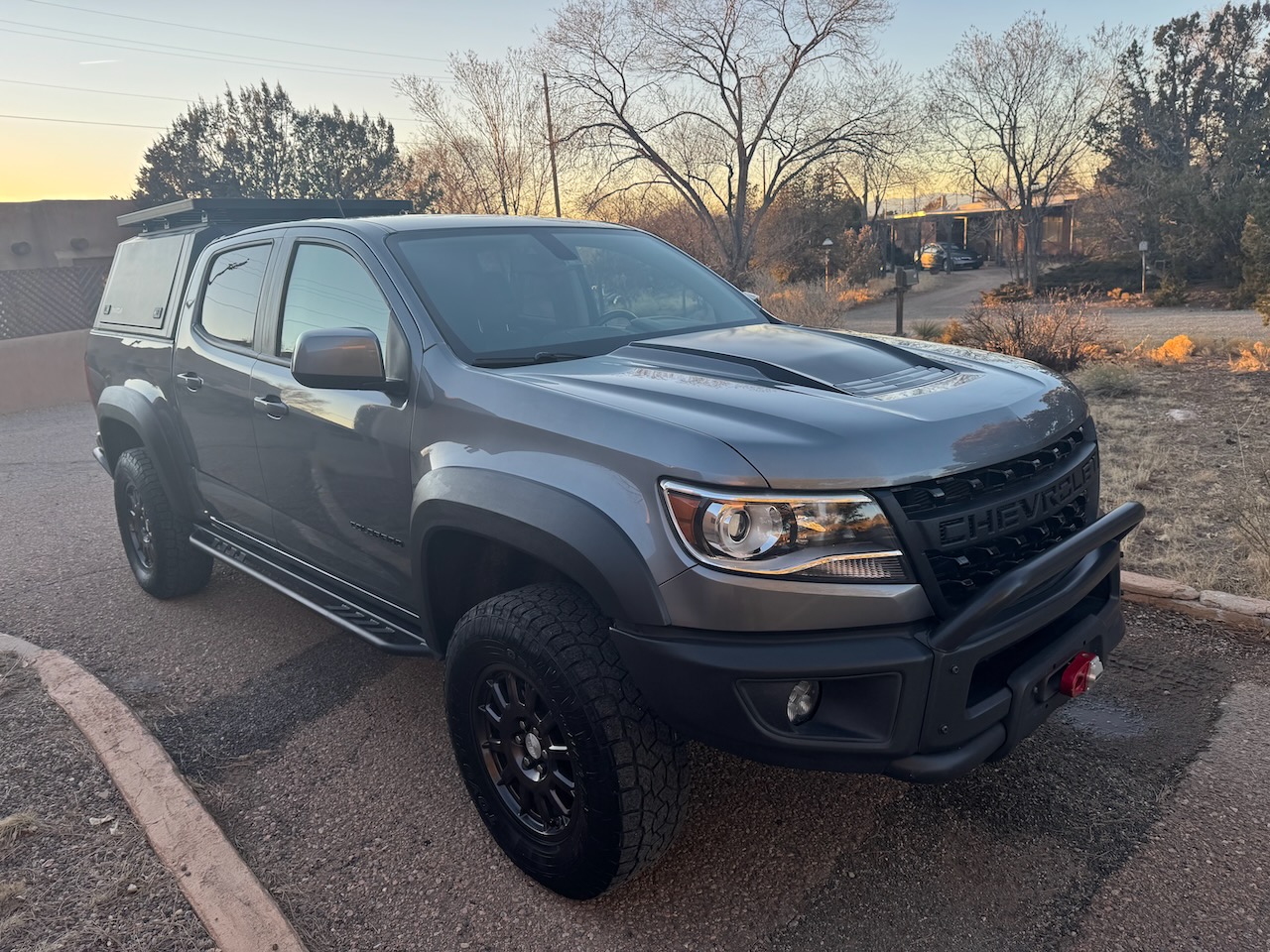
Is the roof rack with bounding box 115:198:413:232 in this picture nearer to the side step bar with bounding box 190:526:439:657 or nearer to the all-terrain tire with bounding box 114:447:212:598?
the all-terrain tire with bounding box 114:447:212:598

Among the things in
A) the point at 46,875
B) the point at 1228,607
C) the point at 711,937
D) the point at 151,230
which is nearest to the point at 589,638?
the point at 711,937

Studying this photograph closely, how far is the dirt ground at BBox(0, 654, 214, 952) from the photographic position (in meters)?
2.41

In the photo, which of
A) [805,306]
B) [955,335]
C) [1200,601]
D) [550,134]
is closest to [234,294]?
[1200,601]

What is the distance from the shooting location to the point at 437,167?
89.8 feet

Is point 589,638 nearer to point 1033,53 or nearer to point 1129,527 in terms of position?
point 1129,527

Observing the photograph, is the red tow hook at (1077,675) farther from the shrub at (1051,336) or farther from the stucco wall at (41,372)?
the stucco wall at (41,372)

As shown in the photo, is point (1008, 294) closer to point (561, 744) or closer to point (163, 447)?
point (163, 447)

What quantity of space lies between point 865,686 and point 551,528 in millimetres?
835

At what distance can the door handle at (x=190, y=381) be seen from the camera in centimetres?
403

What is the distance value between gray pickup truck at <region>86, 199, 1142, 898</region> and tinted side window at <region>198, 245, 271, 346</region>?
0.39 ft

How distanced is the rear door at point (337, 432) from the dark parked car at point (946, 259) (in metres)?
40.5

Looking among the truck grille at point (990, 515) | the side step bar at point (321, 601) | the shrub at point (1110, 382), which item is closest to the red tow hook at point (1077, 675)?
the truck grille at point (990, 515)

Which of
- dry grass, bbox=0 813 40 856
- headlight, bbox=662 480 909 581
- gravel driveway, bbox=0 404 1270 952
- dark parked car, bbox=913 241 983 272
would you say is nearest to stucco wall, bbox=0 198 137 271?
gravel driveway, bbox=0 404 1270 952

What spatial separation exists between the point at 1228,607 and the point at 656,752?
9.62 ft
